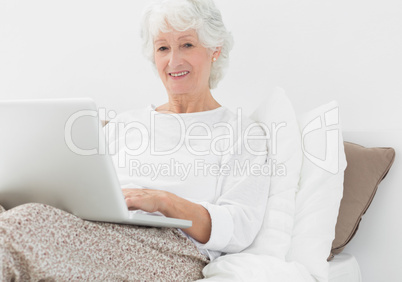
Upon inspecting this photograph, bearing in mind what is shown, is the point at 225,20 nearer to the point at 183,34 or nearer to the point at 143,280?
the point at 183,34

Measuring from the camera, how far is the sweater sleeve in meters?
1.43

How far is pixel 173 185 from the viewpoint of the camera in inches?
61.5

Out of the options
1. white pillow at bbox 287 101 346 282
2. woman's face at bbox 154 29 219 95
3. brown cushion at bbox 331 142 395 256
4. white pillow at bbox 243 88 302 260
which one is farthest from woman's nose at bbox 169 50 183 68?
brown cushion at bbox 331 142 395 256

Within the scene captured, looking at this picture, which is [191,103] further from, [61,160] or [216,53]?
[61,160]

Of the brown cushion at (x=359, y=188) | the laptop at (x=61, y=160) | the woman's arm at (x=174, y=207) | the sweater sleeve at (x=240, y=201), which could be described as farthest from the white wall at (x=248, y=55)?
the laptop at (x=61, y=160)

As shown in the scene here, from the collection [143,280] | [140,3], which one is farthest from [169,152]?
[140,3]

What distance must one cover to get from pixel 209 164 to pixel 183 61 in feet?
1.35

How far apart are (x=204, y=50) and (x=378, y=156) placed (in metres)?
0.70

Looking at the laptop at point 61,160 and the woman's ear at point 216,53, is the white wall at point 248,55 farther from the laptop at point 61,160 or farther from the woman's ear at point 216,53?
the laptop at point 61,160

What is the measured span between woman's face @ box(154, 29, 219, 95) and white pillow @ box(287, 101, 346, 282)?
0.41m

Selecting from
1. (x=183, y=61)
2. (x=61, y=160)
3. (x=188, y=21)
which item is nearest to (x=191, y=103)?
(x=183, y=61)

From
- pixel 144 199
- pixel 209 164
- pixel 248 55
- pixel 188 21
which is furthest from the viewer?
pixel 248 55

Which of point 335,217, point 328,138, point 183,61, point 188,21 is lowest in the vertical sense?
point 335,217

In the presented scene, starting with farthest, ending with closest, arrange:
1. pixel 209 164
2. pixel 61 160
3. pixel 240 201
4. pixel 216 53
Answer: pixel 216 53
pixel 209 164
pixel 240 201
pixel 61 160
